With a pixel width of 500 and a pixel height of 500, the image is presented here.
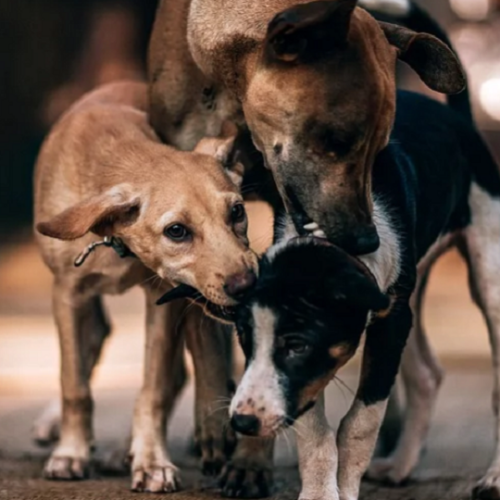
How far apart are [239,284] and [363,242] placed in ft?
1.39

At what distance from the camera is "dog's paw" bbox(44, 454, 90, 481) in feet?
18.1

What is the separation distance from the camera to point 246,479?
17.1ft

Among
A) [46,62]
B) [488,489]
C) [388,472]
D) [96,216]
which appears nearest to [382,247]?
[96,216]

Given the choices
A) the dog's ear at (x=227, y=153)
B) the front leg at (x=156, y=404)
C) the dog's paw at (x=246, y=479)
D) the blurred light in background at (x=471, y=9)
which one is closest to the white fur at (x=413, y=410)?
Answer: the dog's paw at (x=246, y=479)

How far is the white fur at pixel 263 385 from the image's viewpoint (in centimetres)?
432

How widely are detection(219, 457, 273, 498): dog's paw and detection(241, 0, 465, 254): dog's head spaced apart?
3.27 ft

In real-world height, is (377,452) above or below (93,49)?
above

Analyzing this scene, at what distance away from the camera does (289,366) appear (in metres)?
4.36

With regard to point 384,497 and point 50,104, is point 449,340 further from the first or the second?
point 50,104

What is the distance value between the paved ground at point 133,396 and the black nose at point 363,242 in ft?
2.38

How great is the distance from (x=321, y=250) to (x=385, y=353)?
43cm

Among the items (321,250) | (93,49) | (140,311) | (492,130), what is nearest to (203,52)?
(321,250)

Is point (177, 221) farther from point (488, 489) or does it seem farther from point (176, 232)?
point (488, 489)

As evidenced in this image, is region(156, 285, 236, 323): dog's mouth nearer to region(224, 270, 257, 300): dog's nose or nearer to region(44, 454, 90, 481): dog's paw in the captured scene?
region(224, 270, 257, 300): dog's nose
